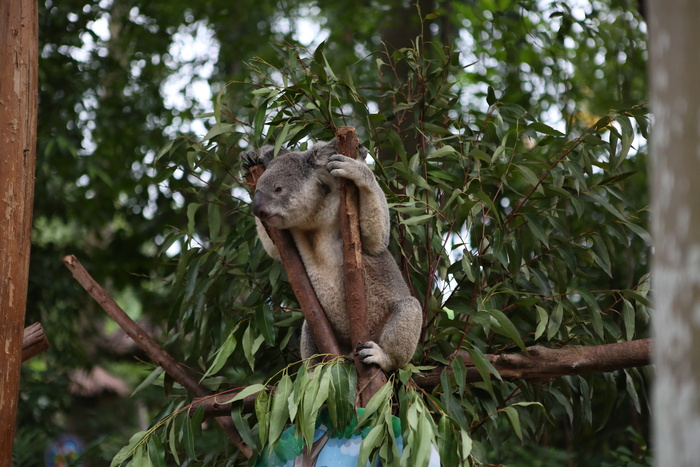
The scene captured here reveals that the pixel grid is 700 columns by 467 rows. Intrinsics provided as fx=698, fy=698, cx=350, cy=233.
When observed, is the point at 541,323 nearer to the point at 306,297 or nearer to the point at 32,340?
the point at 306,297

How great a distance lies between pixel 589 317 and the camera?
10.9ft

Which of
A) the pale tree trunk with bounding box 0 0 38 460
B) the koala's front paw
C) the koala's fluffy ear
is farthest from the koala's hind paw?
the pale tree trunk with bounding box 0 0 38 460

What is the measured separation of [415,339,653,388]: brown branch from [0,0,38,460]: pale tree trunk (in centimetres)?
168

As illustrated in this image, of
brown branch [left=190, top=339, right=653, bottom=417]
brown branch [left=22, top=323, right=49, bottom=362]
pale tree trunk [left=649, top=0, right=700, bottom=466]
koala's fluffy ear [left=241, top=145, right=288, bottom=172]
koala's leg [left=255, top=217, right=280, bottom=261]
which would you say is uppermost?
pale tree trunk [left=649, top=0, right=700, bottom=466]

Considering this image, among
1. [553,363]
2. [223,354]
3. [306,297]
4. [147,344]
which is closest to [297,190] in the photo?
[306,297]

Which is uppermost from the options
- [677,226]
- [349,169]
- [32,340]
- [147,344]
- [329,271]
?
[677,226]

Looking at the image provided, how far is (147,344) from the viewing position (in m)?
2.99

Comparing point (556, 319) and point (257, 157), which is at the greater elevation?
point (257, 157)

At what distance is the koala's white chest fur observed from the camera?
3252mm

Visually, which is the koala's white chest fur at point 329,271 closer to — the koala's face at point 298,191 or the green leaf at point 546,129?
the koala's face at point 298,191

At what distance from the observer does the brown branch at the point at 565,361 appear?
2.66 m

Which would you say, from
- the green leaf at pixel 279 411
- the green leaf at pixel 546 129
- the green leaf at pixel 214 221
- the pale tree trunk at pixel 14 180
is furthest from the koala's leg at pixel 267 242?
the green leaf at pixel 546 129

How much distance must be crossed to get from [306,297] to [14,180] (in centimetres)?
133

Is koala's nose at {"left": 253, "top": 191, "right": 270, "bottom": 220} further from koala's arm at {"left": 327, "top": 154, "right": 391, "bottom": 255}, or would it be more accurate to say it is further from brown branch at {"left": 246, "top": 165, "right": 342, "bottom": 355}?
koala's arm at {"left": 327, "top": 154, "right": 391, "bottom": 255}
